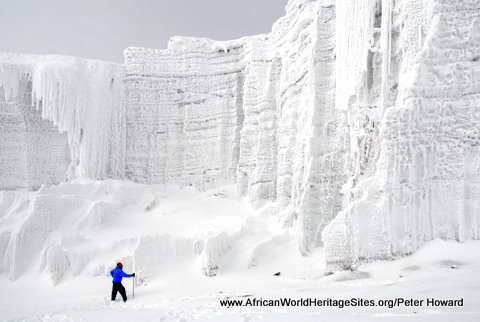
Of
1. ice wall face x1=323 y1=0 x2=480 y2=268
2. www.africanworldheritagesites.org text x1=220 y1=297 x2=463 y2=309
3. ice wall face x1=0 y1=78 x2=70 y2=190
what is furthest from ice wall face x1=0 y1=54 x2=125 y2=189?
www.africanworldheritagesites.org text x1=220 y1=297 x2=463 y2=309

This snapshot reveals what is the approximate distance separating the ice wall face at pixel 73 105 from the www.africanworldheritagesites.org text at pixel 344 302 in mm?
14686

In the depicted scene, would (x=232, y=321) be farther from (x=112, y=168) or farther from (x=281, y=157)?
(x=112, y=168)

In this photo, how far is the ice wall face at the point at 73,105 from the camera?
2267cm

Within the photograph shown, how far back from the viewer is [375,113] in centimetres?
1484

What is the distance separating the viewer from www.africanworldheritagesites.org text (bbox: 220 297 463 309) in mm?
7995

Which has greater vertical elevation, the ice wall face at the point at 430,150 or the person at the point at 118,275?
the ice wall face at the point at 430,150

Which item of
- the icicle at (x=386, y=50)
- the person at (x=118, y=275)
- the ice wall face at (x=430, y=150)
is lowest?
the person at (x=118, y=275)

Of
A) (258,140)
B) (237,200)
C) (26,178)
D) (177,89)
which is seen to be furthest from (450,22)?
(26,178)

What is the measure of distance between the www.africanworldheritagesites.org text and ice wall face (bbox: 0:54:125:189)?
14.7m

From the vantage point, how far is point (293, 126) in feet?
66.7

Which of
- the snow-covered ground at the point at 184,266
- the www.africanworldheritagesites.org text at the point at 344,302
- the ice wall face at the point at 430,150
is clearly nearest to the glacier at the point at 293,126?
the ice wall face at the point at 430,150

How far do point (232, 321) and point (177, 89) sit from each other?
734 inches

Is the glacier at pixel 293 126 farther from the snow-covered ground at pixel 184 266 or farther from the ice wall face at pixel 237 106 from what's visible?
the snow-covered ground at pixel 184 266

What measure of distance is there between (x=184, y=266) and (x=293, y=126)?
674 centimetres
